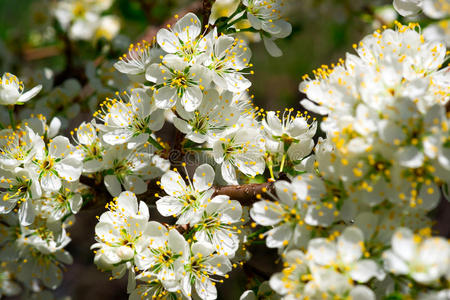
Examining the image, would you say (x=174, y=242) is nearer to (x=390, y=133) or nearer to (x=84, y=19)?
(x=390, y=133)

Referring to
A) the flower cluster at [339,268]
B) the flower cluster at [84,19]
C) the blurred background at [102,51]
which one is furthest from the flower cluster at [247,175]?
the flower cluster at [84,19]

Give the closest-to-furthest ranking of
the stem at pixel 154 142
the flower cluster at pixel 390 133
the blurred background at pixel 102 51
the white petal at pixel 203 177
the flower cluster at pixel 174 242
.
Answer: the flower cluster at pixel 390 133, the flower cluster at pixel 174 242, the white petal at pixel 203 177, the stem at pixel 154 142, the blurred background at pixel 102 51

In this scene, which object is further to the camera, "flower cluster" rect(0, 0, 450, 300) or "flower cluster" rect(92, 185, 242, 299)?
"flower cluster" rect(92, 185, 242, 299)

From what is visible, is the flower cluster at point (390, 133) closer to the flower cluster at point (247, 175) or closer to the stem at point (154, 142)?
the flower cluster at point (247, 175)

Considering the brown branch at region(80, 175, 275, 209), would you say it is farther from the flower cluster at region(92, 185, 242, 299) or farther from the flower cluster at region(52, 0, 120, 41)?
the flower cluster at region(52, 0, 120, 41)

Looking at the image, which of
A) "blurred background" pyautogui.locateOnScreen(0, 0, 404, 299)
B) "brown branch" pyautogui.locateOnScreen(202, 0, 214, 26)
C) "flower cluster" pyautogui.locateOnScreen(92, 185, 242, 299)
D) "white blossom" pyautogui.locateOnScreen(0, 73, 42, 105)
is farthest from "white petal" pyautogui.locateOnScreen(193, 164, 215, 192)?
"white blossom" pyautogui.locateOnScreen(0, 73, 42, 105)

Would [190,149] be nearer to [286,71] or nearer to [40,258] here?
[40,258]

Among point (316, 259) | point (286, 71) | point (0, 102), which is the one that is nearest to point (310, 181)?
point (316, 259)

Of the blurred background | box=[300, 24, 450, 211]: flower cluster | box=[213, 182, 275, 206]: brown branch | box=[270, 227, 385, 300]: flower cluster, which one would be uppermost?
box=[300, 24, 450, 211]: flower cluster
